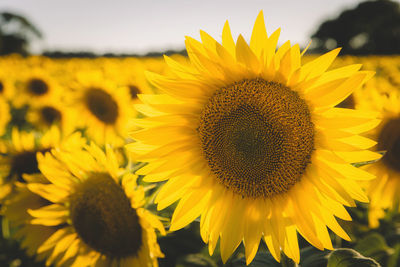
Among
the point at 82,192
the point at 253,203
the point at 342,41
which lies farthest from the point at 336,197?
the point at 342,41

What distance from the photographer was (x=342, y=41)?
2362 inches

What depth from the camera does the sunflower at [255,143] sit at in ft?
5.05

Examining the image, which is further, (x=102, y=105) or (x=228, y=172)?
(x=102, y=105)

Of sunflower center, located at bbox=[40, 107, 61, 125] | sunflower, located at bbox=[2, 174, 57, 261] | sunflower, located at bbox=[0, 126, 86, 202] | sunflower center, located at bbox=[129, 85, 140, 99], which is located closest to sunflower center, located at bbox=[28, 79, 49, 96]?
sunflower center, located at bbox=[40, 107, 61, 125]

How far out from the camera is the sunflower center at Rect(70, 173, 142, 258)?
2090 mm

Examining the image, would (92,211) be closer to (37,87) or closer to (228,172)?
(228,172)

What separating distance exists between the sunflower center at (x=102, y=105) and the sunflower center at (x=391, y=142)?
3.76 meters

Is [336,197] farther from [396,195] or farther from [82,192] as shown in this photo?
[82,192]

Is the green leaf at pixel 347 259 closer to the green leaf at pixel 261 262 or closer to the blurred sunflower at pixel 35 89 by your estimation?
the green leaf at pixel 261 262

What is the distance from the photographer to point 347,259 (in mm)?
1549

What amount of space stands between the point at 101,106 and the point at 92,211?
124 inches

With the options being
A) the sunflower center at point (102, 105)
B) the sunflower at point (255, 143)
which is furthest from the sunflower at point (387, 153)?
the sunflower center at point (102, 105)

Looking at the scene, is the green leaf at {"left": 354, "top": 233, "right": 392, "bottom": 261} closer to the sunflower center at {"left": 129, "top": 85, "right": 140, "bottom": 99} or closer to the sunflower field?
the sunflower field

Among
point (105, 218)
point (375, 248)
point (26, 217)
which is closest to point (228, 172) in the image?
point (105, 218)
